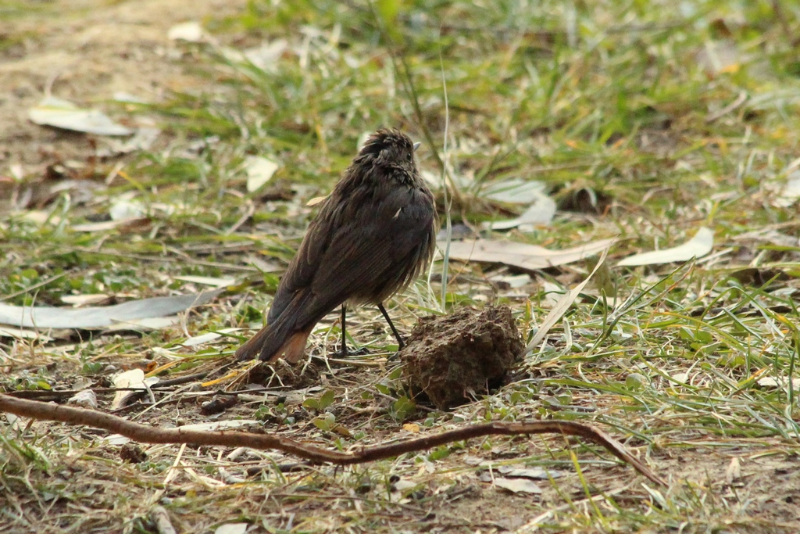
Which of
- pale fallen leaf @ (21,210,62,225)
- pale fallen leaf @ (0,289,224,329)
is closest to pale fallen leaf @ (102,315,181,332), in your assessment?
pale fallen leaf @ (0,289,224,329)

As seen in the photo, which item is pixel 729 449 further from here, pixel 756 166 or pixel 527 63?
pixel 527 63

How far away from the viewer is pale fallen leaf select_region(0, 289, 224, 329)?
17.0 ft

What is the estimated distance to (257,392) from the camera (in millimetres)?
4270

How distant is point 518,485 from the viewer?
3.13m

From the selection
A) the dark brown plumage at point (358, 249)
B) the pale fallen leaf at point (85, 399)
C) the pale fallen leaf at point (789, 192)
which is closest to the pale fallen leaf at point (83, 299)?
the pale fallen leaf at point (85, 399)

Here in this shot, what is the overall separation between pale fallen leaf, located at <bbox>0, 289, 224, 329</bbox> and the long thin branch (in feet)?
6.17

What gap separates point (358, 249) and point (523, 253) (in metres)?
1.51

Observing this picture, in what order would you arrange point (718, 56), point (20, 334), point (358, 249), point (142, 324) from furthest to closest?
point (718, 56) → point (142, 324) → point (20, 334) → point (358, 249)

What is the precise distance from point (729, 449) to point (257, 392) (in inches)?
81.7

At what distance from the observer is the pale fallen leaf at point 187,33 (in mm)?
9547

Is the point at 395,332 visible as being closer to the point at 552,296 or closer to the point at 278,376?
the point at 278,376

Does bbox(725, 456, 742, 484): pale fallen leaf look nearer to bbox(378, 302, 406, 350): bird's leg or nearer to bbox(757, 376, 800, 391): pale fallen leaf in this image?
bbox(757, 376, 800, 391): pale fallen leaf

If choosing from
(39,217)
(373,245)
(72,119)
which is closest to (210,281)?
(373,245)

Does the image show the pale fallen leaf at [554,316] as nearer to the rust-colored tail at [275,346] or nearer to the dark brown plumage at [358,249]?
the dark brown plumage at [358,249]
